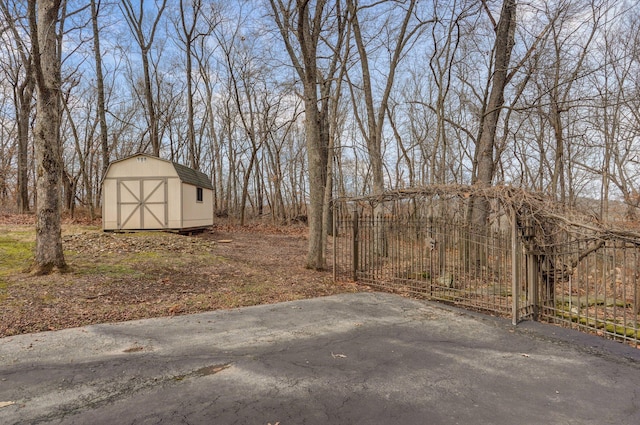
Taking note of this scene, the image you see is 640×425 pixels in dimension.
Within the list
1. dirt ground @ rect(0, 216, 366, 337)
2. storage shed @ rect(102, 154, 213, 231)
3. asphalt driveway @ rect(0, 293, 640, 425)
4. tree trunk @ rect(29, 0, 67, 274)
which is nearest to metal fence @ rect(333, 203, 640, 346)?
asphalt driveway @ rect(0, 293, 640, 425)

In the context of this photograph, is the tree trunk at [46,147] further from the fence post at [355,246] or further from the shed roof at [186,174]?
the shed roof at [186,174]

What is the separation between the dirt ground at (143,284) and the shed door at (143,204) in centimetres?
299

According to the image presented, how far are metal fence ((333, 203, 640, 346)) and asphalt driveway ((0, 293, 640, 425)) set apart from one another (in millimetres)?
547

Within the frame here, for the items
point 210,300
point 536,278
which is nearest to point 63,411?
point 210,300

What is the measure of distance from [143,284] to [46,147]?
3084 millimetres

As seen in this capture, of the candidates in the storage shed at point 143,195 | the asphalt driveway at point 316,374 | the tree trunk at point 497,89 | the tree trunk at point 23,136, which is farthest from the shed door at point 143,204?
the tree trunk at point 497,89

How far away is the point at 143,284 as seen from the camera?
670 cm

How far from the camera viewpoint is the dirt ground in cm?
512

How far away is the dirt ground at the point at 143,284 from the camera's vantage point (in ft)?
16.8

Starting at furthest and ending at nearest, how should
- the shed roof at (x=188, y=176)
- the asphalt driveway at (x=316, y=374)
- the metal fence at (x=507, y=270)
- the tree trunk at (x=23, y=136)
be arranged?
the tree trunk at (x=23, y=136), the shed roof at (x=188, y=176), the metal fence at (x=507, y=270), the asphalt driveway at (x=316, y=374)

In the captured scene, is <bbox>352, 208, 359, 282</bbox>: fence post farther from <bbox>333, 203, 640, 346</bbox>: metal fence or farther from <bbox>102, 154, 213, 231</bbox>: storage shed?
<bbox>102, 154, 213, 231</bbox>: storage shed

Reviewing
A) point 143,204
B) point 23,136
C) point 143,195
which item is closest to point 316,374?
point 143,204

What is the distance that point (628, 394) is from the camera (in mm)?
2967

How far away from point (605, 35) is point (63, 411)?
19.3m
